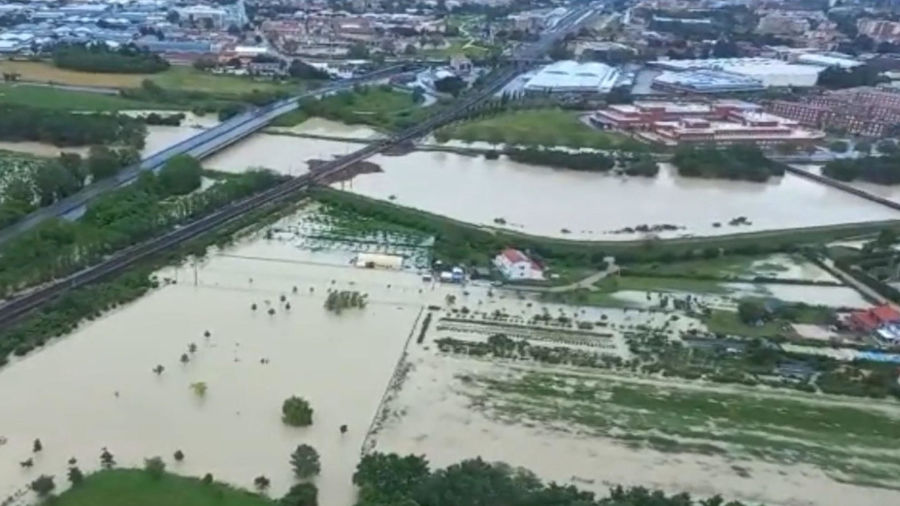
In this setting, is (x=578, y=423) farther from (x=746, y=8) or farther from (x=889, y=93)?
(x=746, y=8)

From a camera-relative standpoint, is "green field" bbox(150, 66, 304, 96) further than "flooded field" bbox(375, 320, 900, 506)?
Yes

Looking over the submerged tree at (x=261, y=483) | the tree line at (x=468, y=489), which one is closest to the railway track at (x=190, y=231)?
the submerged tree at (x=261, y=483)

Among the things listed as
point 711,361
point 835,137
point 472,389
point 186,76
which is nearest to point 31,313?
point 472,389

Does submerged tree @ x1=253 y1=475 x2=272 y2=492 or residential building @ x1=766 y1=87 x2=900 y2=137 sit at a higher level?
residential building @ x1=766 y1=87 x2=900 y2=137

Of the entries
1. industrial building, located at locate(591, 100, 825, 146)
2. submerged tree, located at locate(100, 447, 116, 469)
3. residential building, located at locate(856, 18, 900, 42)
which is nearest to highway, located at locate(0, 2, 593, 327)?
submerged tree, located at locate(100, 447, 116, 469)

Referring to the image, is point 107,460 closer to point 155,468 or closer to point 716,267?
point 155,468

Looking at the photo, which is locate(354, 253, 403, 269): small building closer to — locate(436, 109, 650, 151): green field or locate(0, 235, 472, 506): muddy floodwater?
locate(0, 235, 472, 506): muddy floodwater

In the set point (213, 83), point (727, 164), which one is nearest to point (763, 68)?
point (727, 164)
